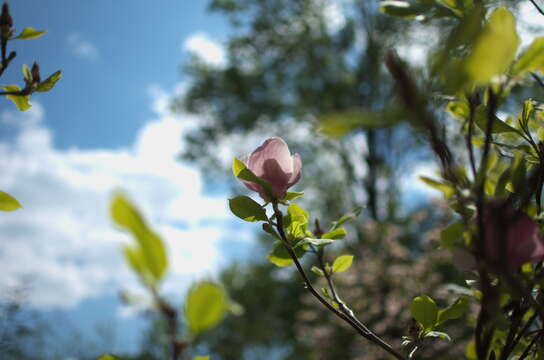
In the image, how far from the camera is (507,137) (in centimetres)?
54

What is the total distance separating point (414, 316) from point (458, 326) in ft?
13.0

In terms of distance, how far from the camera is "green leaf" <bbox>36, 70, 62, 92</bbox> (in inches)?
16.5

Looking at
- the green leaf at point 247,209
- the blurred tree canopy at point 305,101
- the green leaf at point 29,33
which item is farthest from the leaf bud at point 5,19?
the blurred tree canopy at point 305,101

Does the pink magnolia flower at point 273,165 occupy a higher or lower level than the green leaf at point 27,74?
lower

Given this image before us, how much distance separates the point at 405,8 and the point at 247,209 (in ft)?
0.76

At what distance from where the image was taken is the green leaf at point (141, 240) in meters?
0.15

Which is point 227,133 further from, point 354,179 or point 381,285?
point 381,285

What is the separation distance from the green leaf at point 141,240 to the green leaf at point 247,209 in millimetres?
204

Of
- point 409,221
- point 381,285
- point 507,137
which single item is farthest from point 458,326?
point 507,137

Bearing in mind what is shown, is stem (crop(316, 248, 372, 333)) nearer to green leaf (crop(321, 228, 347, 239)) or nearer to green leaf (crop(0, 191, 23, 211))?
green leaf (crop(321, 228, 347, 239))

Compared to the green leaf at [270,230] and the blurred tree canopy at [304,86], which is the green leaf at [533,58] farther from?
the blurred tree canopy at [304,86]

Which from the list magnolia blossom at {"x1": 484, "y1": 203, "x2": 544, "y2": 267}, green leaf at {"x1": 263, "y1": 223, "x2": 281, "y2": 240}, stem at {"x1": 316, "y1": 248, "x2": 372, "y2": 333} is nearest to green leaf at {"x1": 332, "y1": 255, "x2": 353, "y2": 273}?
Answer: stem at {"x1": 316, "y1": 248, "x2": 372, "y2": 333}

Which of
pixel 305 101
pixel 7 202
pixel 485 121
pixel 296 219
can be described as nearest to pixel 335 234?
pixel 296 219

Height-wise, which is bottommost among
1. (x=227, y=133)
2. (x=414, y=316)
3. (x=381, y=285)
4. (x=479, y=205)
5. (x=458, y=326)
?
(x=458, y=326)
